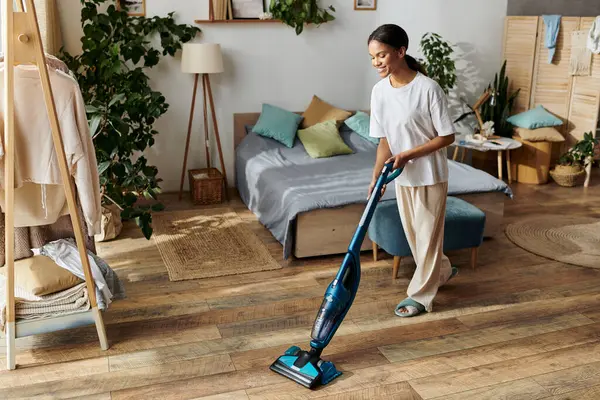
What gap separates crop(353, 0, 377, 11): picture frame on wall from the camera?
18.9ft

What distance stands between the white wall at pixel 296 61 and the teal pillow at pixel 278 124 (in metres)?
0.22

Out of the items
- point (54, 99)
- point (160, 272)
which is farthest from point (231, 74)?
point (54, 99)

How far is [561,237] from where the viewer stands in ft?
15.1

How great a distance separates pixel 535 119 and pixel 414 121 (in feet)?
10.8

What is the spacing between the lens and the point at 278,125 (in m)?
5.41

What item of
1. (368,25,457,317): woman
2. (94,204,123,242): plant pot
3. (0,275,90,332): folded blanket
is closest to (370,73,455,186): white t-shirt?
(368,25,457,317): woman

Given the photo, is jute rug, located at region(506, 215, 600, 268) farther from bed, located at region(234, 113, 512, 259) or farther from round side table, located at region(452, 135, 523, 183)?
round side table, located at region(452, 135, 523, 183)

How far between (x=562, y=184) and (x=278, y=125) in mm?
2649

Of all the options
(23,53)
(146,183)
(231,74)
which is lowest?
(146,183)

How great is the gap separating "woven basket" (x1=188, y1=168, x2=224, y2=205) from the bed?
0.19m

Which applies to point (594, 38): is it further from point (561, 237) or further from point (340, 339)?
point (340, 339)

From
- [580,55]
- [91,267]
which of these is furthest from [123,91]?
[580,55]

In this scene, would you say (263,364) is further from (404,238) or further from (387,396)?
(404,238)

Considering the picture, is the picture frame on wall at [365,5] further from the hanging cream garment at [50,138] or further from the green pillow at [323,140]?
the hanging cream garment at [50,138]
